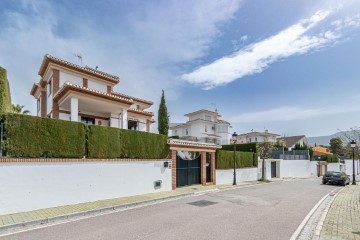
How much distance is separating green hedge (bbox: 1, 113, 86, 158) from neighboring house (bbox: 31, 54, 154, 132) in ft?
16.9

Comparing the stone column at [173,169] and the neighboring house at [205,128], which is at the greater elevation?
the neighboring house at [205,128]

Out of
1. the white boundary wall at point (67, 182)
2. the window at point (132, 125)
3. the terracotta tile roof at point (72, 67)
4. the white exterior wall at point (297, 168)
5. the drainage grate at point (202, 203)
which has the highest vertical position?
the terracotta tile roof at point (72, 67)

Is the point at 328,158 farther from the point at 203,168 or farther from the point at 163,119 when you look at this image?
the point at 203,168

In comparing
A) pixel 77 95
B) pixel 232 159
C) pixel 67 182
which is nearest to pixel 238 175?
pixel 232 159

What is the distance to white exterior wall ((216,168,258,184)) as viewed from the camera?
21.5 m

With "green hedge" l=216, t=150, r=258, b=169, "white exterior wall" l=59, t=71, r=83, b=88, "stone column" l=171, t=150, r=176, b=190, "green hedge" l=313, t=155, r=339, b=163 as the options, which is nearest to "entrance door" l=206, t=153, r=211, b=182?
"green hedge" l=216, t=150, r=258, b=169

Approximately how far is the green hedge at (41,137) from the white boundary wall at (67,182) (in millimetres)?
511

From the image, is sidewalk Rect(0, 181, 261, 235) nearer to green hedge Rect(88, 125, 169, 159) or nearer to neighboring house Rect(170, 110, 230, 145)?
green hedge Rect(88, 125, 169, 159)

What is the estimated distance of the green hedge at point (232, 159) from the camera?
21.7m

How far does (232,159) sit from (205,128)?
35.1 metres

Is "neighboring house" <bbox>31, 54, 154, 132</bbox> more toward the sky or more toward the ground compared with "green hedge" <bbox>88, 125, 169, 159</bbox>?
more toward the sky

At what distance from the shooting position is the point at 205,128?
2312 inches

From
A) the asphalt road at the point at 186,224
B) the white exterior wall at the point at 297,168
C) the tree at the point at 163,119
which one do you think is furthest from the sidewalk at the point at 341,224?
the tree at the point at 163,119

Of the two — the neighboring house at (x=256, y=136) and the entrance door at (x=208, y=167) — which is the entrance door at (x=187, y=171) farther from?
the neighboring house at (x=256, y=136)
